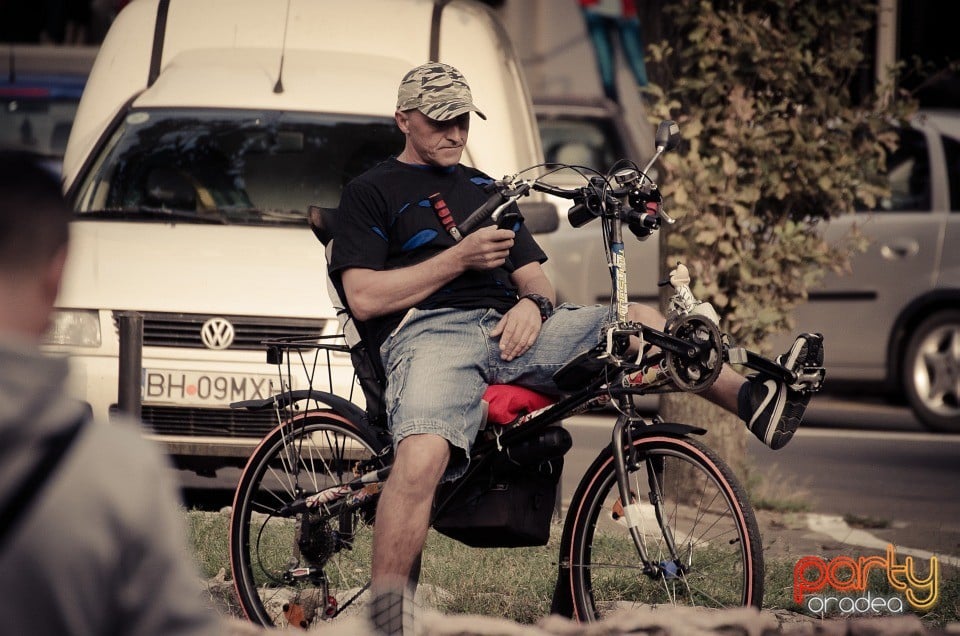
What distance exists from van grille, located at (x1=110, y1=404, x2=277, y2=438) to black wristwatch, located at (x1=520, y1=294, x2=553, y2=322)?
215 centimetres

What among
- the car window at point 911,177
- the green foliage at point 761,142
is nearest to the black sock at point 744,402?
the green foliage at point 761,142

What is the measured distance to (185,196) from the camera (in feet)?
23.4

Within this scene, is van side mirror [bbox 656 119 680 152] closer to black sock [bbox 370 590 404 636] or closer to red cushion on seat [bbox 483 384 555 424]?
red cushion on seat [bbox 483 384 555 424]

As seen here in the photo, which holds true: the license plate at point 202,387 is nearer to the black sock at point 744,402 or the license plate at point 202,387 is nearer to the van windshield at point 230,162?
the van windshield at point 230,162

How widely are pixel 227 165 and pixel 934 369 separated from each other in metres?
5.59

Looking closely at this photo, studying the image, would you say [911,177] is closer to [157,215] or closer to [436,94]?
[157,215]

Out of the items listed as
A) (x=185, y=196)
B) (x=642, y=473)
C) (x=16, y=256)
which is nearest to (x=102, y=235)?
(x=185, y=196)

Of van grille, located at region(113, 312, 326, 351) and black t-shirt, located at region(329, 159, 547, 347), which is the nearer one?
black t-shirt, located at region(329, 159, 547, 347)

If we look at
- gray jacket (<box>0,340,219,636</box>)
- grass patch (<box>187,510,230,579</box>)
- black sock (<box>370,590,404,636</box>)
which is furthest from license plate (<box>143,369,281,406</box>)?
gray jacket (<box>0,340,219,636</box>)

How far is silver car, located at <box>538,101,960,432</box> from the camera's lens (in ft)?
34.5

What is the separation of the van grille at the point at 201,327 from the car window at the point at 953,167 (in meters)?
5.76

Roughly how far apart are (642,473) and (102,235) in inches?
135

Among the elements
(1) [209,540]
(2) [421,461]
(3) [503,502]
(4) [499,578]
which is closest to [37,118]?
(1) [209,540]

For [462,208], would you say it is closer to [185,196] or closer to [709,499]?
[709,499]
